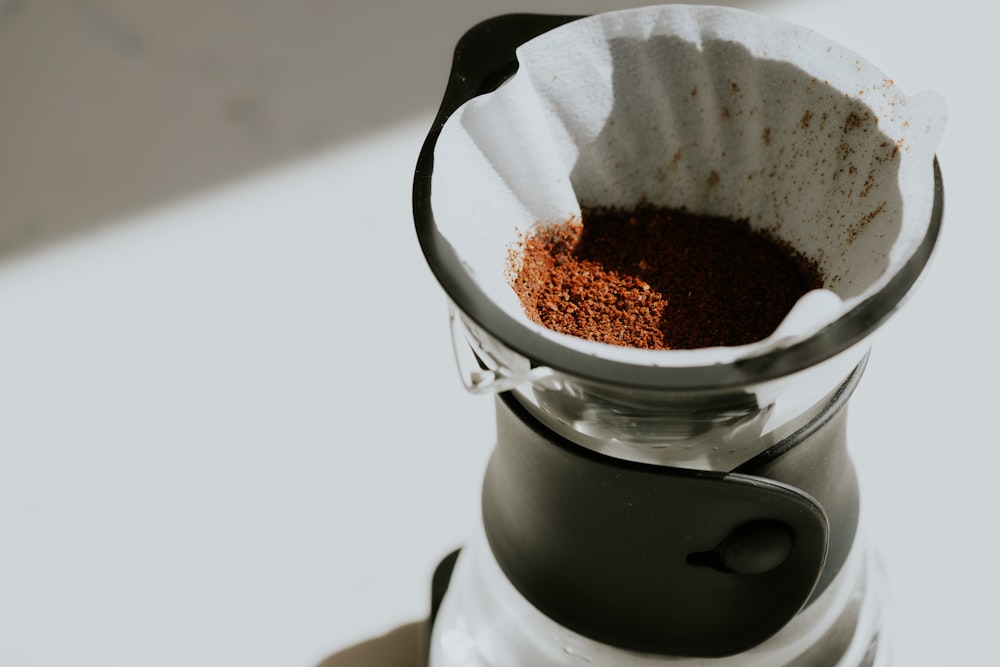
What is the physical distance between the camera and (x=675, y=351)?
499mm

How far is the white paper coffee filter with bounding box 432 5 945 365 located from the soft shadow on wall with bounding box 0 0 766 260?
1.72 feet

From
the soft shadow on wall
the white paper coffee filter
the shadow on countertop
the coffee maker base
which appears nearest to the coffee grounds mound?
the white paper coffee filter

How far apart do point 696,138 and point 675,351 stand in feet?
0.80

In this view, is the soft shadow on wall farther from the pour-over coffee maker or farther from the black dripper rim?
the black dripper rim

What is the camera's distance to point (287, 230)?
3.82ft

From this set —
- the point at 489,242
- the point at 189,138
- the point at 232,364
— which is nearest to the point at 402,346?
the point at 232,364

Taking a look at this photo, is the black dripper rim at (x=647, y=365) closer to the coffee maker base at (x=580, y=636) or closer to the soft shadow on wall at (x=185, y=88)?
Result: the coffee maker base at (x=580, y=636)

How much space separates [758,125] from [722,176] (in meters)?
0.04

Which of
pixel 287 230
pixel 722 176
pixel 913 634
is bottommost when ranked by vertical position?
pixel 913 634

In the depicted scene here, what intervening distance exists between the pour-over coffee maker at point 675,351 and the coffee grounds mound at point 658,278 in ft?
0.05

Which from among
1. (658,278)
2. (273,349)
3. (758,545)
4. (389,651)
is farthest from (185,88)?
(758,545)

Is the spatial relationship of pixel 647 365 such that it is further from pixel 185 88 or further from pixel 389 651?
pixel 185 88

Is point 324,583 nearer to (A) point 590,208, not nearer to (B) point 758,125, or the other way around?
(A) point 590,208

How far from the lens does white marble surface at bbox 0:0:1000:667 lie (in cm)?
94
